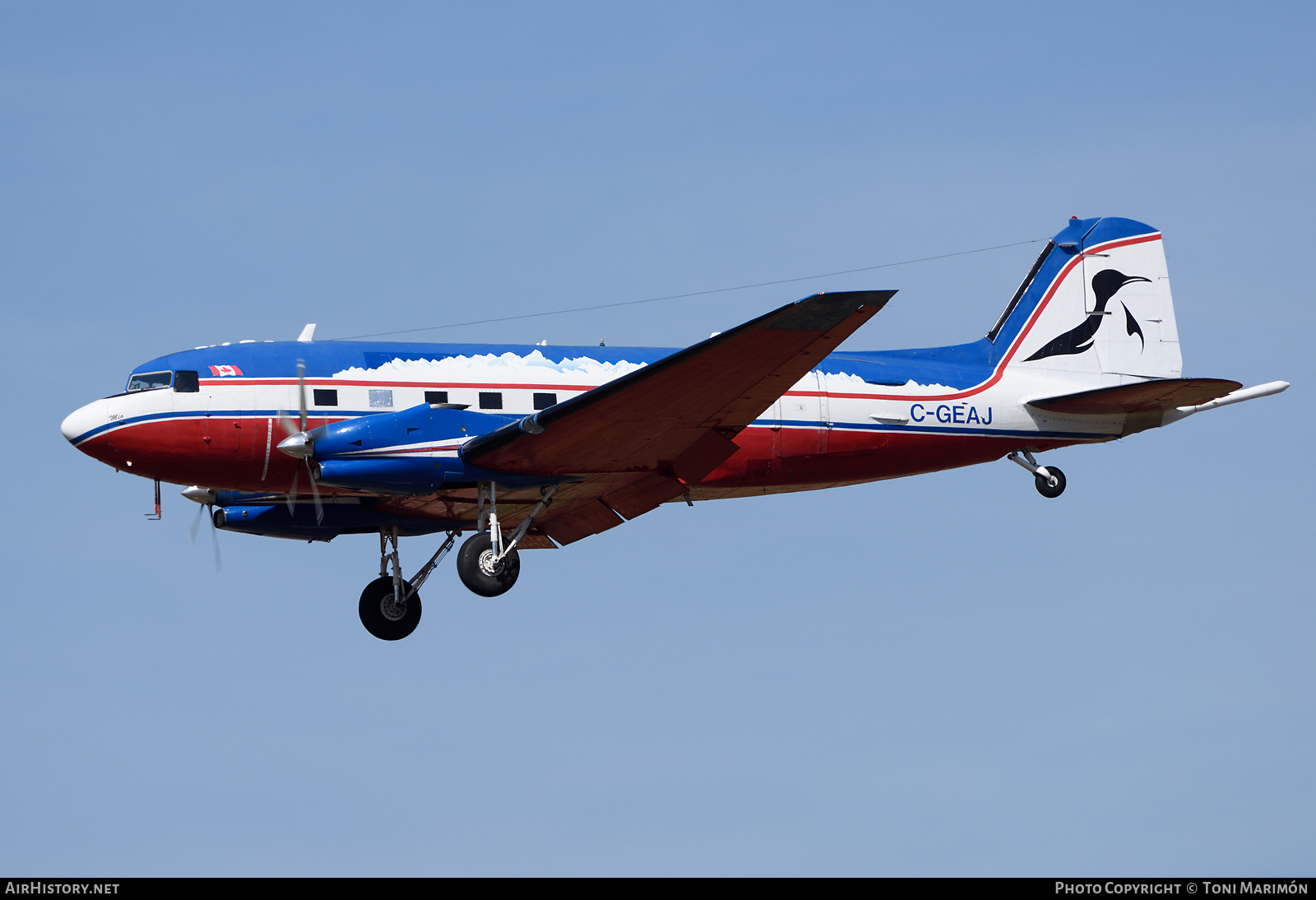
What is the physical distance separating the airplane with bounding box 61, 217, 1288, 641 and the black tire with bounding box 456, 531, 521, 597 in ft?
0.09

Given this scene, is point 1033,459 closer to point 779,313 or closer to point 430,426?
point 779,313

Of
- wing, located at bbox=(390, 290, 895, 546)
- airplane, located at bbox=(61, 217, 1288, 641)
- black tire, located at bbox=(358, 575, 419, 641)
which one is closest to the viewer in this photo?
wing, located at bbox=(390, 290, 895, 546)

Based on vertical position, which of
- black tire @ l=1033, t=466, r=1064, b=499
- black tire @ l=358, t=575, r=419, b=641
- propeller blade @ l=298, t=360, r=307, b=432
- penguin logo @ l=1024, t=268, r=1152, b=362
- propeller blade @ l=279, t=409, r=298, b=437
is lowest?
black tire @ l=358, t=575, r=419, b=641

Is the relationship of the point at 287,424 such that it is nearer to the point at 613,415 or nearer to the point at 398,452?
the point at 398,452

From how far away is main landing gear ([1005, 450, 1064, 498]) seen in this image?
27.9m

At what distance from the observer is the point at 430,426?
2459 cm

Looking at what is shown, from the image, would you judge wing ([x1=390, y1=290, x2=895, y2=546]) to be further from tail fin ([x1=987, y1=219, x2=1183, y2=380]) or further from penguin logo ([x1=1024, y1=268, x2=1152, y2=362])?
penguin logo ([x1=1024, y1=268, x2=1152, y2=362])

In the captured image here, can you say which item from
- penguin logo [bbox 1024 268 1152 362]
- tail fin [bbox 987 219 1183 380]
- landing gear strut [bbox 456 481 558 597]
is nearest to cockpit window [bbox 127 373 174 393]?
landing gear strut [bbox 456 481 558 597]

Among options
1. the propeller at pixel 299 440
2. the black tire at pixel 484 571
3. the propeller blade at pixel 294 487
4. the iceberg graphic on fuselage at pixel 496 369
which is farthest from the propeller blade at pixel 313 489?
the black tire at pixel 484 571

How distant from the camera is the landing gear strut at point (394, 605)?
27.8 meters

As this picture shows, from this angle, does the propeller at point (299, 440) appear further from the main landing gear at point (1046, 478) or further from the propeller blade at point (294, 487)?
the main landing gear at point (1046, 478)
